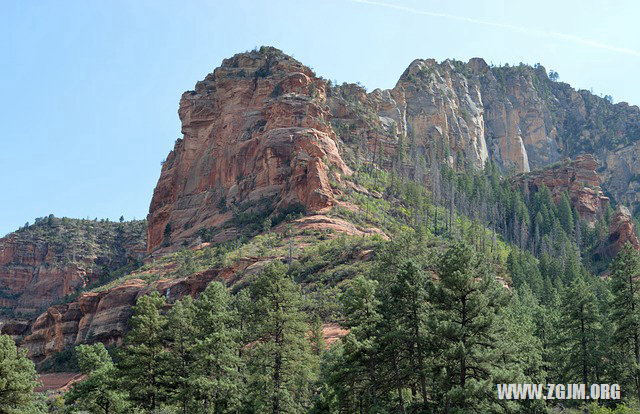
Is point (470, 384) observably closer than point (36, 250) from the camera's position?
A: Yes

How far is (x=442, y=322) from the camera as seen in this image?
33.8 meters

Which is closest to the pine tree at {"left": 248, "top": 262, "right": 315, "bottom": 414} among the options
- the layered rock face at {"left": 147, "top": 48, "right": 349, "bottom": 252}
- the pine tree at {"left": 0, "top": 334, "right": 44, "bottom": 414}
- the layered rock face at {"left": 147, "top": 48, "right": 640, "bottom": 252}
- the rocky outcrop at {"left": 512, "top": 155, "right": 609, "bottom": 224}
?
the pine tree at {"left": 0, "top": 334, "right": 44, "bottom": 414}

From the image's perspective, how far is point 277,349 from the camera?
40.1 metres

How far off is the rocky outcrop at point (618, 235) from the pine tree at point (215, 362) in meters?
95.4

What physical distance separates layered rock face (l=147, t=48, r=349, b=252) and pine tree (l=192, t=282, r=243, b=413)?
64.1m

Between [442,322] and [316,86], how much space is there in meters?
109

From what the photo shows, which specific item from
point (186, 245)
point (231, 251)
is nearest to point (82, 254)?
point (186, 245)

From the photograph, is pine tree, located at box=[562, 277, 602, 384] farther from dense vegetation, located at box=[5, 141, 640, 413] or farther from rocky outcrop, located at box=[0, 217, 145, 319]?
rocky outcrop, located at box=[0, 217, 145, 319]

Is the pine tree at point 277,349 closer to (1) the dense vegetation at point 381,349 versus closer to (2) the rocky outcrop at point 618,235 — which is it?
(1) the dense vegetation at point 381,349

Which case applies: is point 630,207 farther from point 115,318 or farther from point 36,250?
point 36,250

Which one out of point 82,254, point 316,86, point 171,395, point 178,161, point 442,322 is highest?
point 316,86

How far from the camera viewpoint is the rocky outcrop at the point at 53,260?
176m

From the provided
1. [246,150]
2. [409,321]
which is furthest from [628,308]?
[246,150]

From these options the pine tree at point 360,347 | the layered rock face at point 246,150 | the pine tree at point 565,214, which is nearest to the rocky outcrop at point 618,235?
the pine tree at point 565,214
